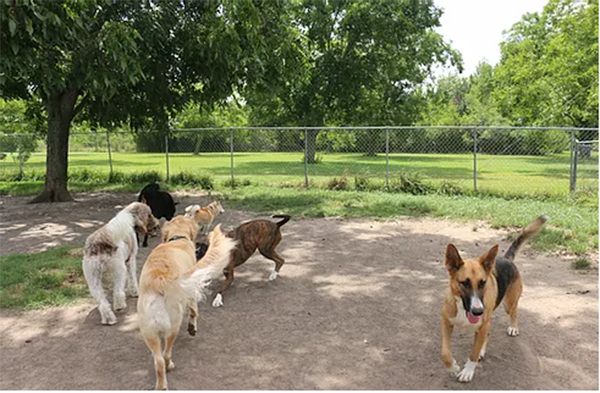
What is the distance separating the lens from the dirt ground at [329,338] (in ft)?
10.3

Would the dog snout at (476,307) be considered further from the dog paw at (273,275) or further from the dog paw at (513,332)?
the dog paw at (273,275)

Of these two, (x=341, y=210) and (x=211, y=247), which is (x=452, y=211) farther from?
(x=211, y=247)

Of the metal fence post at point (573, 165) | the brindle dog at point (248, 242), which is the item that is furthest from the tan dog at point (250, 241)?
the metal fence post at point (573, 165)

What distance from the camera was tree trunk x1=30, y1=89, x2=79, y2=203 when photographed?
1109cm

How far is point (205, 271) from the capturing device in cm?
306

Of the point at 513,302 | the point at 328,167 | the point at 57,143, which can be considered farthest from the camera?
the point at 328,167

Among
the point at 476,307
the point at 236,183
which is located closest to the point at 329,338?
the point at 476,307

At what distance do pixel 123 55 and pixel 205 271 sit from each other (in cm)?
493

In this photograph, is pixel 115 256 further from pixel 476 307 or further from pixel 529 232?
pixel 529 232

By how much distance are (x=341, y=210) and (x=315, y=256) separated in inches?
138

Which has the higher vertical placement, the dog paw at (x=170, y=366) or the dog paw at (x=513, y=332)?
the dog paw at (x=513, y=332)

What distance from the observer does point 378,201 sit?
35.5 ft

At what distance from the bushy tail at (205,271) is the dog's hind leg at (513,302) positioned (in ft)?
7.47

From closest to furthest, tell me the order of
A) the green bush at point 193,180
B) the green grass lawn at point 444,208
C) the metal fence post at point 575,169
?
the green grass lawn at point 444,208, the metal fence post at point 575,169, the green bush at point 193,180
